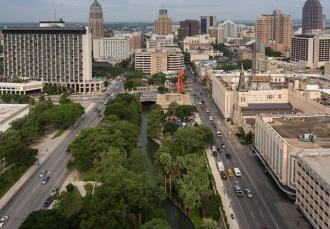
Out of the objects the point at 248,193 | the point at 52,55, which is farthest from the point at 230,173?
the point at 52,55

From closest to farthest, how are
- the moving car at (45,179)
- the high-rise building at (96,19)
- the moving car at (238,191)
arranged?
the moving car at (238,191)
the moving car at (45,179)
the high-rise building at (96,19)

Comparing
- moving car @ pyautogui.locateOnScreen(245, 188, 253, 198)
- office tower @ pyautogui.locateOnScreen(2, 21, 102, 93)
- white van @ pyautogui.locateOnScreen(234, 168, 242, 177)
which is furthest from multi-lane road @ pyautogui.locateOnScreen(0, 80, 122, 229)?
office tower @ pyautogui.locateOnScreen(2, 21, 102, 93)

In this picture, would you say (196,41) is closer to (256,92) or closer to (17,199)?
(256,92)

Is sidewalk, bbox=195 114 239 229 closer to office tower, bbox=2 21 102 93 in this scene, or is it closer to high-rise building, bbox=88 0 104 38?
office tower, bbox=2 21 102 93

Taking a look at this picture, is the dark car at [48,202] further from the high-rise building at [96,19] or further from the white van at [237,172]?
the high-rise building at [96,19]

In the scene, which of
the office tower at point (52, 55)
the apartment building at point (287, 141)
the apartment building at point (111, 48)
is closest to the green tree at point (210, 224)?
the apartment building at point (287, 141)

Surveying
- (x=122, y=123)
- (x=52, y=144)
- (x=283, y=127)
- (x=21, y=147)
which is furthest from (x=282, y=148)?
(x=52, y=144)
